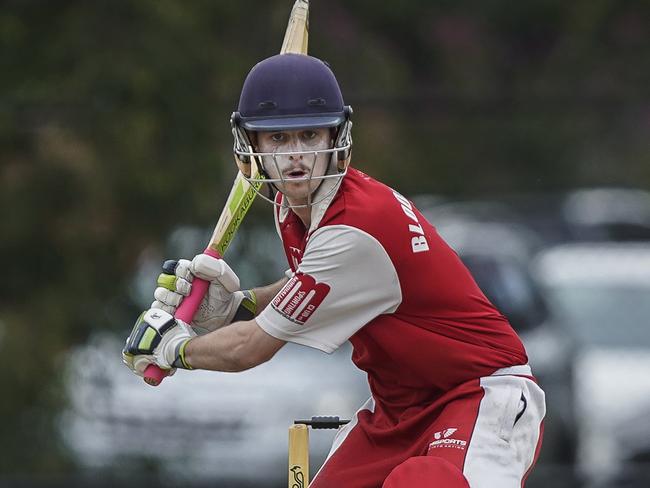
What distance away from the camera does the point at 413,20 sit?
10469 mm

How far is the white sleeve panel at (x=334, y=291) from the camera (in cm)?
486

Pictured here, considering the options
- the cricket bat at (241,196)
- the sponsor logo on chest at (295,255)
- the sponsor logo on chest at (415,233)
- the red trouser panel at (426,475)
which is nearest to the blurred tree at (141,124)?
the cricket bat at (241,196)

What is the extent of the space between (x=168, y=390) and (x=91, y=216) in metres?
1.00

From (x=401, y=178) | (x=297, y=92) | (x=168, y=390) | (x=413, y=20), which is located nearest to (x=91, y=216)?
(x=168, y=390)

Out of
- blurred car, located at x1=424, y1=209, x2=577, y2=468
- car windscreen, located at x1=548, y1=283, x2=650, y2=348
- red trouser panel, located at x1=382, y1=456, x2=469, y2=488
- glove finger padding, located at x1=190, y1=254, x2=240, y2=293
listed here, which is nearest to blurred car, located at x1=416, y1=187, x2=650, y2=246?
car windscreen, located at x1=548, y1=283, x2=650, y2=348

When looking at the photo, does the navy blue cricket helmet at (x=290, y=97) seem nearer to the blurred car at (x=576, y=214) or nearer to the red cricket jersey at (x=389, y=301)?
the red cricket jersey at (x=389, y=301)

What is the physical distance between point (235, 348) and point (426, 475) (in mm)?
665

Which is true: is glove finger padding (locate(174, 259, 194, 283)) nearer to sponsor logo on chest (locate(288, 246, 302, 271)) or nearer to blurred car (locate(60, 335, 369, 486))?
sponsor logo on chest (locate(288, 246, 302, 271))

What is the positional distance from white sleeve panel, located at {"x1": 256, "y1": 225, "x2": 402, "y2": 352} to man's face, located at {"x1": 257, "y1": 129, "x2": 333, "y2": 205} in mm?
155

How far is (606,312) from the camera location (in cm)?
1040

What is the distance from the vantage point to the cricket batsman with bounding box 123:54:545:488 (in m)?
4.88

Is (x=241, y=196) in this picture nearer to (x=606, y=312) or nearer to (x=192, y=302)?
(x=192, y=302)

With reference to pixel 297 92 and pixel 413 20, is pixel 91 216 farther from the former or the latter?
pixel 297 92

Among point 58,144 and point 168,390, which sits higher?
point 58,144
